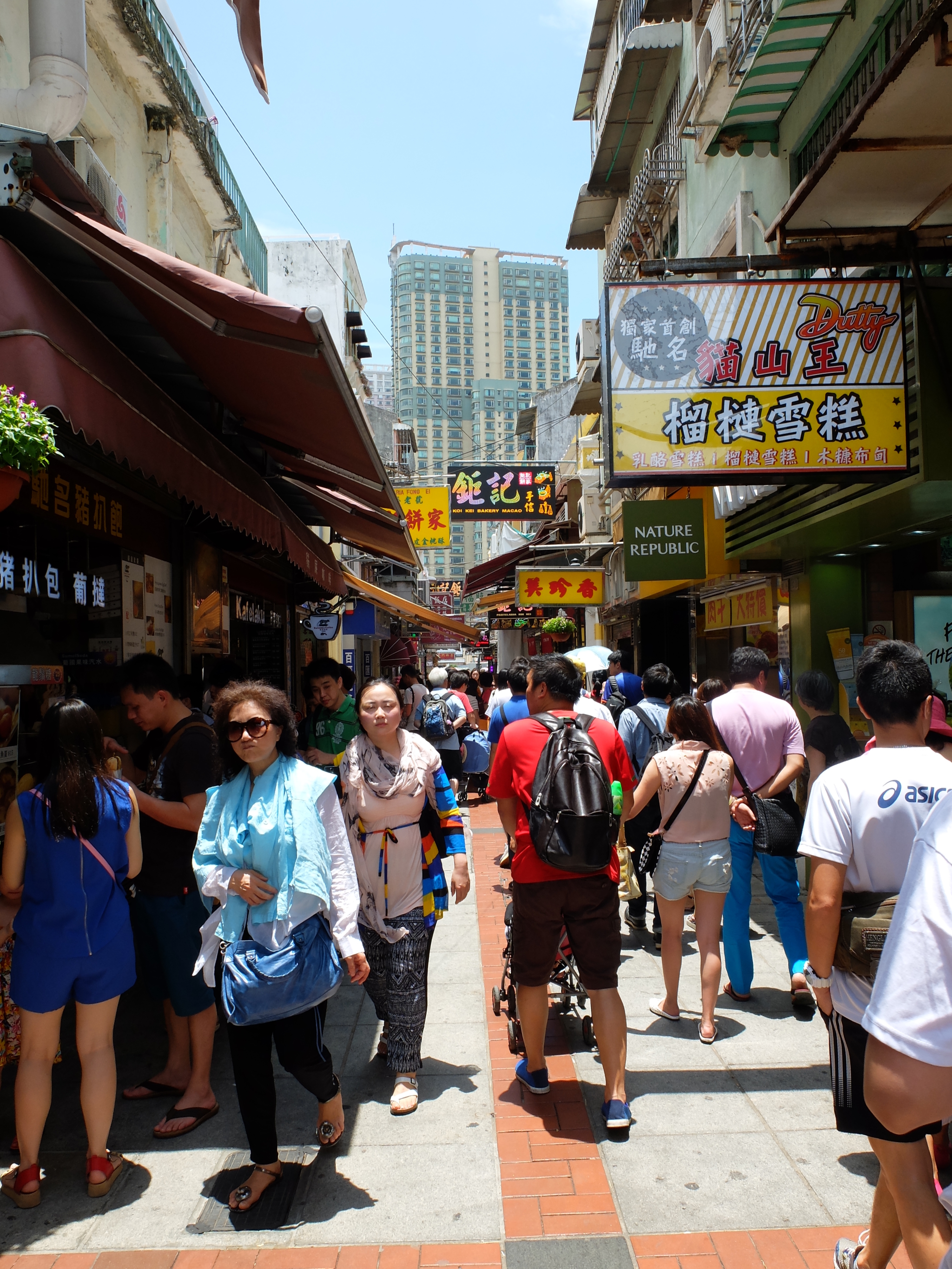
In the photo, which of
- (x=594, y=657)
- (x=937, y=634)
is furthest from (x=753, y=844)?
(x=594, y=657)

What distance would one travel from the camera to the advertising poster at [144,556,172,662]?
20.3 ft

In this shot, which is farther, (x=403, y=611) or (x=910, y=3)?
(x=403, y=611)

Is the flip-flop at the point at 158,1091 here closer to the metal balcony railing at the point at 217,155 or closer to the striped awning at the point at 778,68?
the striped awning at the point at 778,68

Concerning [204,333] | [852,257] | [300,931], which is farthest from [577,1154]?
[852,257]

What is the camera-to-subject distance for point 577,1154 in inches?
137

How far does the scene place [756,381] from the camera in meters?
5.38

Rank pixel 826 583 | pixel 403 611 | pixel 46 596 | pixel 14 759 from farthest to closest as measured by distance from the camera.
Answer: pixel 403 611 → pixel 826 583 → pixel 46 596 → pixel 14 759

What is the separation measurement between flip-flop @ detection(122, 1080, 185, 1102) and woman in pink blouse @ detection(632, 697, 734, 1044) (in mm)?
2426

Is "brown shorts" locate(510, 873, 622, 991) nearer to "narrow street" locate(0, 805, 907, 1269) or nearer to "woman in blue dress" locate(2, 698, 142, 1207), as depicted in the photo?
"narrow street" locate(0, 805, 907, 1269)

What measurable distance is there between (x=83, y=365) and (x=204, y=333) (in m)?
0.94

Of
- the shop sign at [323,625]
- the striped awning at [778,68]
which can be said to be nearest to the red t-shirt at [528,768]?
the striped awning at [778,68]

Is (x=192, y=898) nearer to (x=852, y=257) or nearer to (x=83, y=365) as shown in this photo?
(x=83, y=365)

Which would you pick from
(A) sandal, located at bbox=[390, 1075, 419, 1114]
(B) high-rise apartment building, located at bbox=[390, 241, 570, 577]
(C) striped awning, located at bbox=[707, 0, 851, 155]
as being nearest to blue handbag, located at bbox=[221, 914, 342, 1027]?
(A) sandal, located at bbox=[390, 1075, 419, 1114]

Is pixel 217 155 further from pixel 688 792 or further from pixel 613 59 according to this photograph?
pixel 688 792
